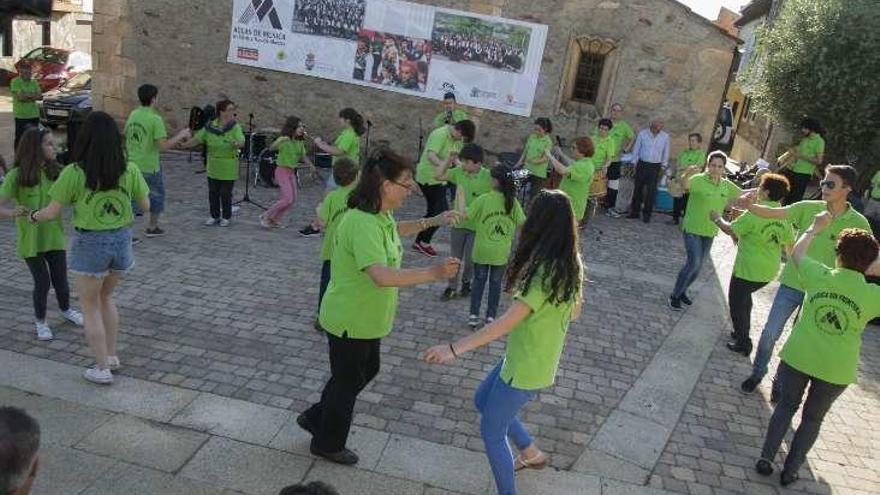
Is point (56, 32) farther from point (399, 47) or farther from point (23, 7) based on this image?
point (23, 7)

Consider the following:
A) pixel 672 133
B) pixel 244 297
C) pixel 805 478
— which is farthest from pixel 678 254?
pixel 244 297

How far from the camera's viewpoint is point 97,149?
451 cm

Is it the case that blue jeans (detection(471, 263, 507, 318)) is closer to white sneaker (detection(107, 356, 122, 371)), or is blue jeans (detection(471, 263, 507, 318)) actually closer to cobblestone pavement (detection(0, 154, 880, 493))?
cobblestone pavement (detection(0, 154, 880, 493))

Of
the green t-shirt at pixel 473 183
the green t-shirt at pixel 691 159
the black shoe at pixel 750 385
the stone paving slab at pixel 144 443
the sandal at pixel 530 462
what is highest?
the green t-shirt at pixel 691 159

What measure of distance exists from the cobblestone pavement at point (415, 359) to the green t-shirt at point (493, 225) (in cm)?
83

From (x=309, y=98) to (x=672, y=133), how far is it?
7219mm

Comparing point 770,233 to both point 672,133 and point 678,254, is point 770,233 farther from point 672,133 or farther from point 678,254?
point 672,133

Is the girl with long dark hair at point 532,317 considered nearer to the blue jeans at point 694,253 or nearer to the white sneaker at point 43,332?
the white sneaker at point 43,332

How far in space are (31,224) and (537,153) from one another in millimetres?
6893

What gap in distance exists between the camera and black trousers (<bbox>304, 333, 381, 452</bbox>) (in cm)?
390

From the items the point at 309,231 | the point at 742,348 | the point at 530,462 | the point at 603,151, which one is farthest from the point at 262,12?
the point at 530,462

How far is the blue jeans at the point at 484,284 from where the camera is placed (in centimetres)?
657

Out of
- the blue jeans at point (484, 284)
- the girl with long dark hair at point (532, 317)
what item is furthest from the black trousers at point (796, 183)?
the girl with long dark hair at point (532, 317)

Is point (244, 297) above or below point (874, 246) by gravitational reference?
below
